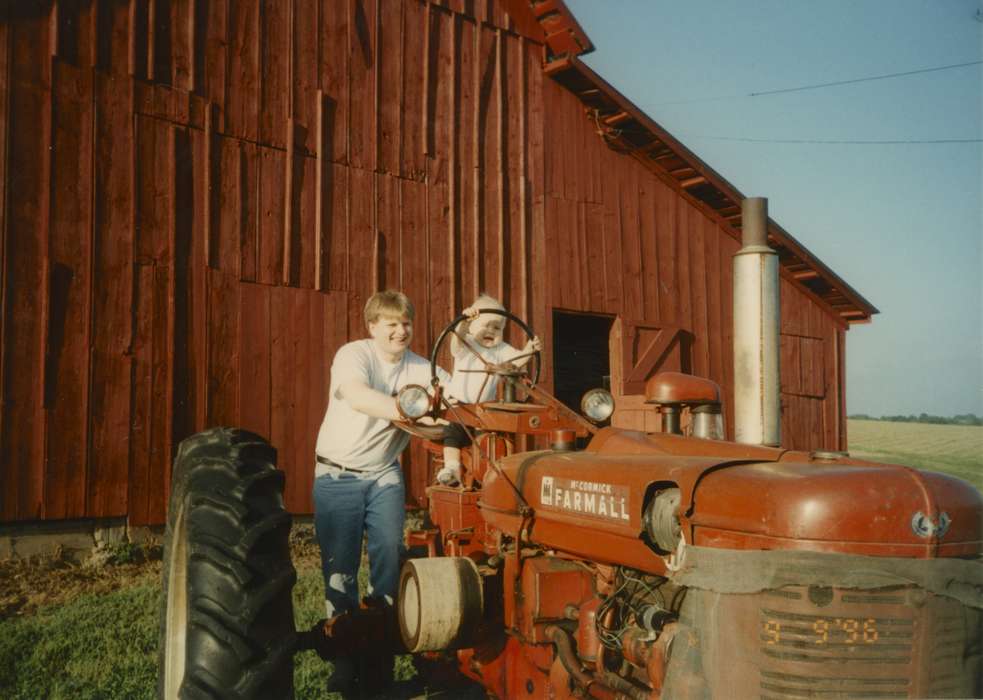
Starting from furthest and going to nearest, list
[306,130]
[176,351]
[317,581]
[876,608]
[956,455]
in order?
[956,455] < [306,130] < [176,351] < [317,581] < [876,608]

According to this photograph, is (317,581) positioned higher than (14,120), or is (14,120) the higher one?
(14,120)

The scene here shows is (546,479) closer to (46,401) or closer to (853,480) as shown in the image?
(853,480)

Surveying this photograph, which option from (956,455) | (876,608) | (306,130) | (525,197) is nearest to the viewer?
(876,608)

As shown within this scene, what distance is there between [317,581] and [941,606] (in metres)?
5.21

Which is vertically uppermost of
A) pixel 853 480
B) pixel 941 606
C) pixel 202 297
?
pixel 202 297

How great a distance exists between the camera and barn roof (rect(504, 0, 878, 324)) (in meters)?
9.94

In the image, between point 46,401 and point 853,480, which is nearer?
point 853,480

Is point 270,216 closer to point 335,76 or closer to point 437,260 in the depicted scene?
point 335,76

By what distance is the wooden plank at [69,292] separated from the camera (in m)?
6.60

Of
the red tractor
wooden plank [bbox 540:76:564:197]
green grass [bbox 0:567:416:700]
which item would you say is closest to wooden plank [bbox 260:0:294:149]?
wooden plank [bbox 540:76:564:197]

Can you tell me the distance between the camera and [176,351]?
7.22m

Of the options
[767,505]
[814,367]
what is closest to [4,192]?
[767,505]

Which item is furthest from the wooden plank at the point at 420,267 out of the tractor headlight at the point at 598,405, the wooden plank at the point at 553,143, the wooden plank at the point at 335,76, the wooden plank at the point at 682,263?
the tractor headlight at the point at 598,405

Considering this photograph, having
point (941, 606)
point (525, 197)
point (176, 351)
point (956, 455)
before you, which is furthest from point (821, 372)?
point (956, 455)
